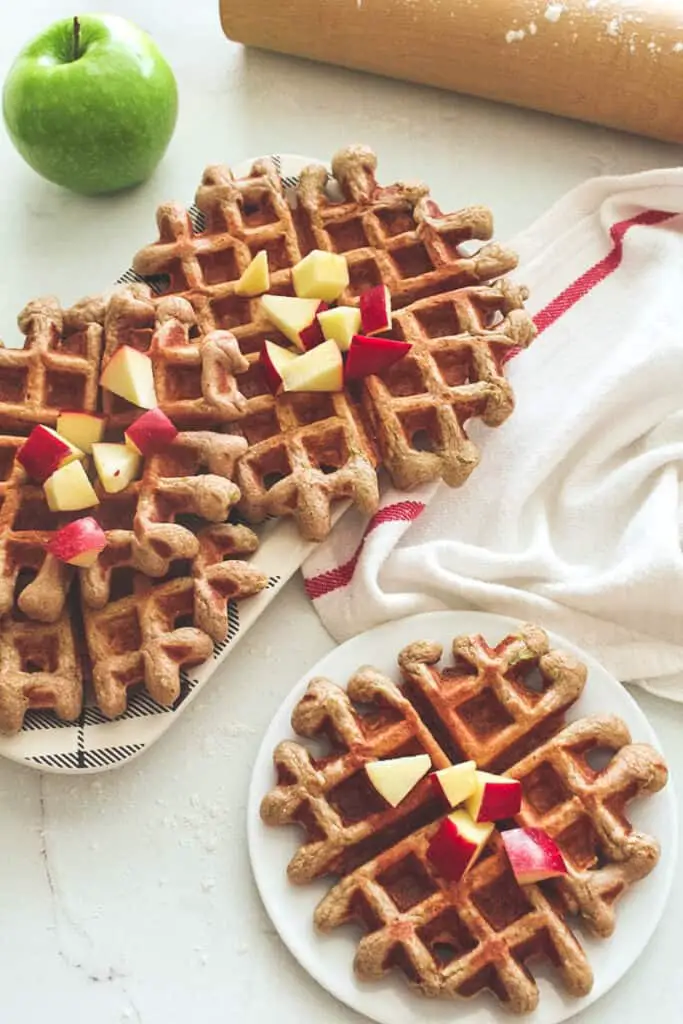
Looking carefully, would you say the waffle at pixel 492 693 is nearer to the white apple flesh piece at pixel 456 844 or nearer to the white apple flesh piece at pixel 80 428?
the white apple flesh piece at pixel 456 844

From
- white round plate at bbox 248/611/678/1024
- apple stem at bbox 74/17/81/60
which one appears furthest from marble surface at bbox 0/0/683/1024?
apple stem at bbox 74/17/81/60

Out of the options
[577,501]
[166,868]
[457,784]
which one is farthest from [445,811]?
[577,501]

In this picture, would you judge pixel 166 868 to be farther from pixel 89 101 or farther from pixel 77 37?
pixel 77 37

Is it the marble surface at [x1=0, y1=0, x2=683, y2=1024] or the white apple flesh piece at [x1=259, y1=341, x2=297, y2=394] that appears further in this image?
the white apple flesh piece at [x1=259, y1=341, x2=297, y2=394]

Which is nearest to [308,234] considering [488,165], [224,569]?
[488,165]

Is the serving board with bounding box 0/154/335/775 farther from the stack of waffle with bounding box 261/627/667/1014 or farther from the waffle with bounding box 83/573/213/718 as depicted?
the stack of waffle with bounding box 261/627/667/1014

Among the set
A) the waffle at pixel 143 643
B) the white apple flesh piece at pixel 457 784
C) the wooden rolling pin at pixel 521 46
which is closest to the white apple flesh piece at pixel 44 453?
the waffle at pixel 143 643
